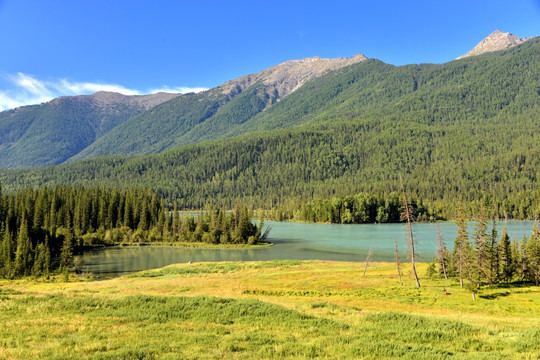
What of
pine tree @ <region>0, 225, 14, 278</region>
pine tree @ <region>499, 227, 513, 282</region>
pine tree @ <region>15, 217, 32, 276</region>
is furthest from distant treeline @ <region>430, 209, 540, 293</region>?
pine tree @ <region>0, 225, 14, 278</region>

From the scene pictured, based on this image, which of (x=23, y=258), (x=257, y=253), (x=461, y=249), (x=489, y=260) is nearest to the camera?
(x=461, y=249)

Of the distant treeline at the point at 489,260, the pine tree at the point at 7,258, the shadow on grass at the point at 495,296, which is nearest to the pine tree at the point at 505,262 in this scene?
the distant treeline at the point at 489,260

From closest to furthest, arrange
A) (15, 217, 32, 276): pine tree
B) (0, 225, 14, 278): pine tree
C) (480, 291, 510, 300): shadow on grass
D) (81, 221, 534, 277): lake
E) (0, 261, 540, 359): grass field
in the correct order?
(0, 261, 540, 359): grass field → (480, 291, 510, 300): shadow on grass → (0, 225, 14, 278): pine tree → (15, 217, 32, 276): pine tree → (81, 221, 534, 277): lake

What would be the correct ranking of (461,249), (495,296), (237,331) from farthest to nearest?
(461,249) < (495,296) < (237,331)

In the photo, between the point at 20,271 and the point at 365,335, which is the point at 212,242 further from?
the point at 365,335

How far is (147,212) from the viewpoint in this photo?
6437 inches

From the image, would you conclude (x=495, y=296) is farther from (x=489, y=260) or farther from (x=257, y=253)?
(x=257, y=253)

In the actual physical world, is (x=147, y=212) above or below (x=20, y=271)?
above

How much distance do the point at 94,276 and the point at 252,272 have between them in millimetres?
31864

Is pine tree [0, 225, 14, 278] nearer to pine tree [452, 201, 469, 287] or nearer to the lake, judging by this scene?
the lake

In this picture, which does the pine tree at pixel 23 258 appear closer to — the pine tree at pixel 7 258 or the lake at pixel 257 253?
the pine tree at pixel 7 258

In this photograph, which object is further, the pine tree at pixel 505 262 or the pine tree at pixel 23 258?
the pine tree at pixel 23 258

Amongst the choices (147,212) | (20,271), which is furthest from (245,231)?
(20,271)

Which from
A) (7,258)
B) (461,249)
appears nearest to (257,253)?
(7,258)
